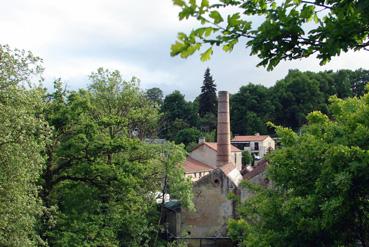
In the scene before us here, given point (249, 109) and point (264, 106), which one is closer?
point (249, 109)

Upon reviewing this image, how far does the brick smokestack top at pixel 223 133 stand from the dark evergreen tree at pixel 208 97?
52.1 meters

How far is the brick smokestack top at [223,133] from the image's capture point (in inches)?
1523

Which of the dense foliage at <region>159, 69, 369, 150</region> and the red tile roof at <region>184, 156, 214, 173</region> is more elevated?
the dense foliage at <region>159, 69, 369, 150</region>

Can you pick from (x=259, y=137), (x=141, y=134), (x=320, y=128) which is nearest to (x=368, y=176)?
(x=320, y=128)

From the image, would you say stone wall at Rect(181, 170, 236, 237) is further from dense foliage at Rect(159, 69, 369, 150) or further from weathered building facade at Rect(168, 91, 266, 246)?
dense foliage at Rect(159, 69, 369, 150)

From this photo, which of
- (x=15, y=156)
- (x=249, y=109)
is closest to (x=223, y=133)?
(x=15, y=156)

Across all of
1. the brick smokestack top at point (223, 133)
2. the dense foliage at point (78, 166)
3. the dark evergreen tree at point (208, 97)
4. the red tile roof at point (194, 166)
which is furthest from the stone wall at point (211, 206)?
the dark evergreen tree at point (208, 97)

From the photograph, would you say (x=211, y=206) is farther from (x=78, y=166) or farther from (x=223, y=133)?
(x=78, y=166)

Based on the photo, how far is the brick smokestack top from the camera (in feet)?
127

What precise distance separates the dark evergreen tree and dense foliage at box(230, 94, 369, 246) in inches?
3125

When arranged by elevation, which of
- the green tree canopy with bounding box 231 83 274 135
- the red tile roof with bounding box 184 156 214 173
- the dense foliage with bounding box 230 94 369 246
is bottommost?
the dense foliage with bounding box 230 94 369 246

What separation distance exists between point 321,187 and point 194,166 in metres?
42.1

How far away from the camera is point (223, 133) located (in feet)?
131

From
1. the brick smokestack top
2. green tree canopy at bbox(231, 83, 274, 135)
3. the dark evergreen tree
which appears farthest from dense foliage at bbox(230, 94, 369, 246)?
the dark evergreen tree
